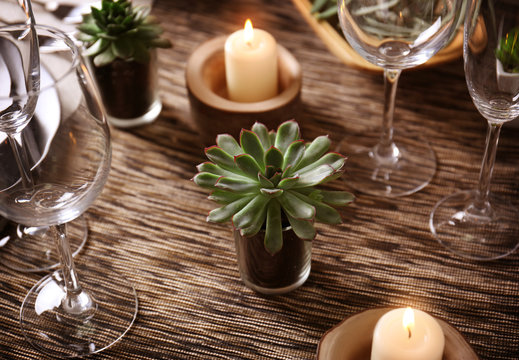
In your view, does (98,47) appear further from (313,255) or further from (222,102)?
(313,255)

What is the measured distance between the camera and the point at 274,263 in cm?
66

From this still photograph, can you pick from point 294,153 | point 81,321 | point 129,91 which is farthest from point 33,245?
point 294,153

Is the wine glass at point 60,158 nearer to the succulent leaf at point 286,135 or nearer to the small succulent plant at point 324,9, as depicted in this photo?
the succulent leaf at point 286,135

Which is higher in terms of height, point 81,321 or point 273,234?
point 273,234

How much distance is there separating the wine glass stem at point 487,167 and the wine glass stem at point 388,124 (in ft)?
0.40

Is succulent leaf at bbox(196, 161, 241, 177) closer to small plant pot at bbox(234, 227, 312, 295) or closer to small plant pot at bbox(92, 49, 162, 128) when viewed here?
small plant pot at bbox(234, 227, 312, 295)

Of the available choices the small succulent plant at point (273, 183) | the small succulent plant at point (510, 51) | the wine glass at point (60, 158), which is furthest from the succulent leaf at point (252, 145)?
the small succulent plant at point (510, 51)

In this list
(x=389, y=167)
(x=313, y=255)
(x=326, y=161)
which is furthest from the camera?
(x=389, y=167)

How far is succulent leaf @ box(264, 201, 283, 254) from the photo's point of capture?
2.00 ft

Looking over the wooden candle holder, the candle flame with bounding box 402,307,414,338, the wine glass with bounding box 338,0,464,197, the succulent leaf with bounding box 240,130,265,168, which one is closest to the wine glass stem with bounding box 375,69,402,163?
the wine glass with bounding box 338,0,464,197

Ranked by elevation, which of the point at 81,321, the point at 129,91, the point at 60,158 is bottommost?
the point at 81,321

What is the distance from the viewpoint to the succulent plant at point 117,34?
0.81 meters

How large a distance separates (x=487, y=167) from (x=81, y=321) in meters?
0.48

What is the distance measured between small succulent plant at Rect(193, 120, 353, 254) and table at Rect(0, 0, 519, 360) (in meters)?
0.11
